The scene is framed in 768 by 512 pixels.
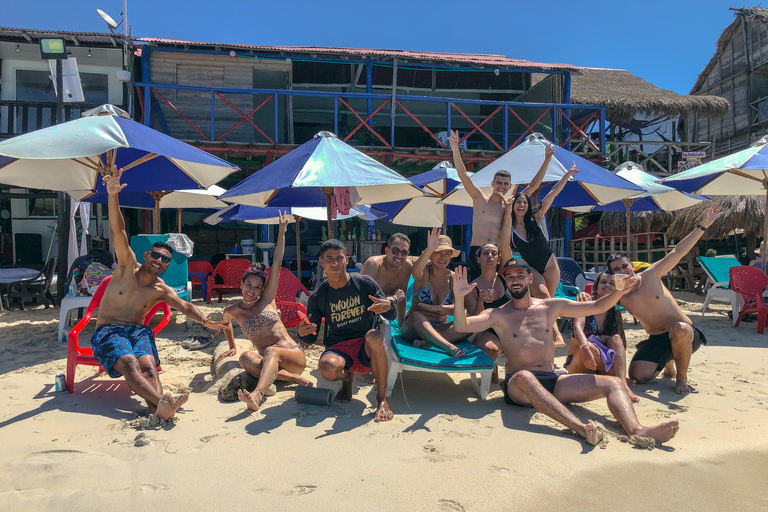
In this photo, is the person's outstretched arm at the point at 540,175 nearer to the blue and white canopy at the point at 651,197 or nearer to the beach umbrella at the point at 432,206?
the beach umbrella at the point at 432,206

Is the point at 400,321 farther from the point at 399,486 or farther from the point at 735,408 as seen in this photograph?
the point at 735,408

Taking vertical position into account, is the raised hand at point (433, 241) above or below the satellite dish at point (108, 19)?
below

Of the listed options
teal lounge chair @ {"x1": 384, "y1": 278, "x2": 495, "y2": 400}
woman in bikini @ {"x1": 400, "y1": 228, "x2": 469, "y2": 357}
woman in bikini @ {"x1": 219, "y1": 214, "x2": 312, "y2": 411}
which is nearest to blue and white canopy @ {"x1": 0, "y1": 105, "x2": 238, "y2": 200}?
woman in bikini @ {"x1": 219, "y1": 214, "x2": 312, "y2": 411}

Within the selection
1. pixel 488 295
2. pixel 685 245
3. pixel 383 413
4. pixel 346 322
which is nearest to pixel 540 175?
pixel 685 245

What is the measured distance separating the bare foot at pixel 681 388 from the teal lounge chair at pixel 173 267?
5027 mm

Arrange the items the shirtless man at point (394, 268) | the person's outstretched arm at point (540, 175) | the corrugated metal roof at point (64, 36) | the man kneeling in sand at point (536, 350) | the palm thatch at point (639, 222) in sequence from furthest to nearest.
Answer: the palm thatch at point (639, 222) < the corrugated metal roof at point (64, 36) < the person's outstretched arm at point (540, 175) < the shirtless man at point (394, 268) < the man kneeling in sand at point (536, 350)

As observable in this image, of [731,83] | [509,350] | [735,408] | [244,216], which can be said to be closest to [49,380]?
[509,350]

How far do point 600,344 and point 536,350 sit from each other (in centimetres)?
72

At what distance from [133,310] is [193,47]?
7530 millimetres

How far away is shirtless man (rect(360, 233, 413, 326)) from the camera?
13.8 feet

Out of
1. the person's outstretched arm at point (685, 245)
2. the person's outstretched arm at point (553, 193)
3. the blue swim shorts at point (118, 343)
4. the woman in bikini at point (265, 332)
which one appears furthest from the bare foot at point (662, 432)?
the blue swim shorts at point (118, 343)

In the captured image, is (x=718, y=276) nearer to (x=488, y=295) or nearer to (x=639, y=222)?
(x=639, y=222)

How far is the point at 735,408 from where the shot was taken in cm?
346

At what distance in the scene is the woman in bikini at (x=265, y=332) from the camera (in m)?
3.65
